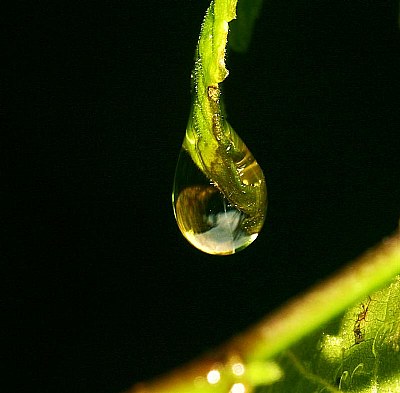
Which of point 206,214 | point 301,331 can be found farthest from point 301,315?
point 206,214

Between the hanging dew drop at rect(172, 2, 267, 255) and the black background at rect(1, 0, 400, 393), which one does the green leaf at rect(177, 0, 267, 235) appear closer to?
the hanging dew drop at rect(172, 2, 267, 255)

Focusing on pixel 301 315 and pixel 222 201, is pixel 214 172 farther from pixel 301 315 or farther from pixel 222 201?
pixel 301 315

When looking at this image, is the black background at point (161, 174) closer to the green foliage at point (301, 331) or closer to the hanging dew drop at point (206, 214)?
the green foliage at point (301, 331)

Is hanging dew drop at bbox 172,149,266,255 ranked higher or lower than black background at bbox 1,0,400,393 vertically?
lower

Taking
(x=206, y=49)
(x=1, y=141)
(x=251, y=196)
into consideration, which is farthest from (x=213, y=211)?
(x=1, y=141)

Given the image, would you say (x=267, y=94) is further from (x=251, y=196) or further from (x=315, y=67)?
(x=251, y=196)

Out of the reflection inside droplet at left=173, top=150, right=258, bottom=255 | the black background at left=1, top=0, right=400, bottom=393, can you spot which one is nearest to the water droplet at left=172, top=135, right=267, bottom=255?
the reflection inside droplet at left=173, top=150, right=258, bottom=255
